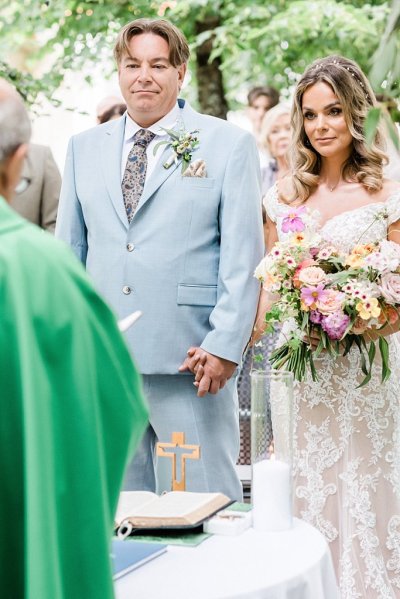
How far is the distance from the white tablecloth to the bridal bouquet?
1.21 m

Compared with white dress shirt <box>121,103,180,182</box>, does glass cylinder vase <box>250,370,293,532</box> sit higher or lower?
lower

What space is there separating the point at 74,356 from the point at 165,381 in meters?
2.10

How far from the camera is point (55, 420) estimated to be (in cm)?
165

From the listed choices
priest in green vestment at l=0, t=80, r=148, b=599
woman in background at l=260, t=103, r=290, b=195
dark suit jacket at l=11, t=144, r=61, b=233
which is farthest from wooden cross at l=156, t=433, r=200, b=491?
woman in background at l=260, t=103, r=290, b=195

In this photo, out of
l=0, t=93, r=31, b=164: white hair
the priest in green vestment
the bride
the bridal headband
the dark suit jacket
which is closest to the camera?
the priest in green vestment

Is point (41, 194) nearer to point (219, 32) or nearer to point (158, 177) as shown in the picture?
point (158, 177)

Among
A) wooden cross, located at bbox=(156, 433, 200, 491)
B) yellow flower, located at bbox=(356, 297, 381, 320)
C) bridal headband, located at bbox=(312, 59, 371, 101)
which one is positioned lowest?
wooden cross, located at bbox=(156, 433, 200, 491)

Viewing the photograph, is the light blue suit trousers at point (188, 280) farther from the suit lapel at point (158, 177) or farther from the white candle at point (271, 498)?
the white candle at point (271, 498)

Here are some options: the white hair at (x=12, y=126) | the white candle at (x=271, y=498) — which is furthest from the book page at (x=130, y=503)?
the white hair at (x=12, y=126)

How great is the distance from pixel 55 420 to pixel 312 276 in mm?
2107

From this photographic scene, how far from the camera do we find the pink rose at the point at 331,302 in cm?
361

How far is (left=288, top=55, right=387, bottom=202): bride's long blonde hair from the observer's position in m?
3.98

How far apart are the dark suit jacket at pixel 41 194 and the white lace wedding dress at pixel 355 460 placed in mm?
1642

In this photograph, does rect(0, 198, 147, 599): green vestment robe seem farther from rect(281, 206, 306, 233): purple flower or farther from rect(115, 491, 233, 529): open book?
rect(281, 206, 306, 233): purple flower
